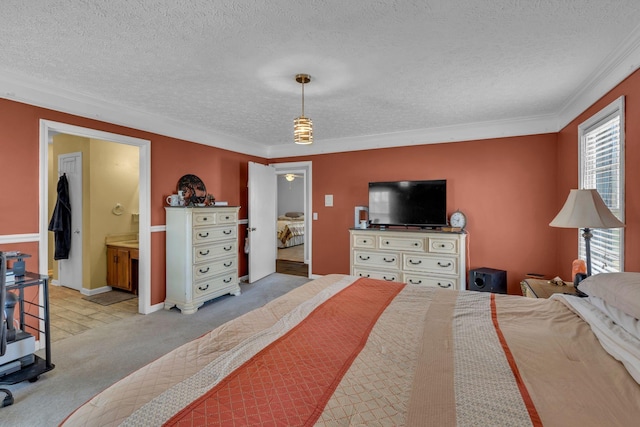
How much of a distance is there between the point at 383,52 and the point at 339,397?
7.00ft

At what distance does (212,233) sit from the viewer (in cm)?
402

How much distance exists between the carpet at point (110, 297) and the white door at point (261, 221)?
178 centimetres

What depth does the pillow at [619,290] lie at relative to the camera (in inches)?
50.0

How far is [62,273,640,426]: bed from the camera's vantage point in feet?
2.76

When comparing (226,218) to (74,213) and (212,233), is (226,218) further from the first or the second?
(74,213)

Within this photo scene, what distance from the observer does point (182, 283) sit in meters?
3.74

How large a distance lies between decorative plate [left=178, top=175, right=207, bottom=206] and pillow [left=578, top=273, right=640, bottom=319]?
159 inches

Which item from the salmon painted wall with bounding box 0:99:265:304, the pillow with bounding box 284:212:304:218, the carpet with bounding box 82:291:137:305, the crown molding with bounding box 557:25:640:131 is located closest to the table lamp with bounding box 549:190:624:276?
the crown molding with bounding box 557:25:640:131

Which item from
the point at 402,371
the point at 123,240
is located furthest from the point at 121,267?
the point at 402,371

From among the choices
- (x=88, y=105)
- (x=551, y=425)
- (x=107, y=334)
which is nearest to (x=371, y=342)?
(x=551, y=425)

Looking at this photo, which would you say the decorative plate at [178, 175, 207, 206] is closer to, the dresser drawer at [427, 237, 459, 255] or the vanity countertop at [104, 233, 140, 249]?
the vanity countertop at [104, 233, 140, 249]

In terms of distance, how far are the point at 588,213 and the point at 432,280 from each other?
1973mm

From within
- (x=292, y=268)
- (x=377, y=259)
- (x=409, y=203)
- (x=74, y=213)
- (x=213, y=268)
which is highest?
(x=409, y=203)

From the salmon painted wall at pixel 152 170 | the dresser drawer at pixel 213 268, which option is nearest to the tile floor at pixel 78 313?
the salmon painted wall at pixel 152 170
